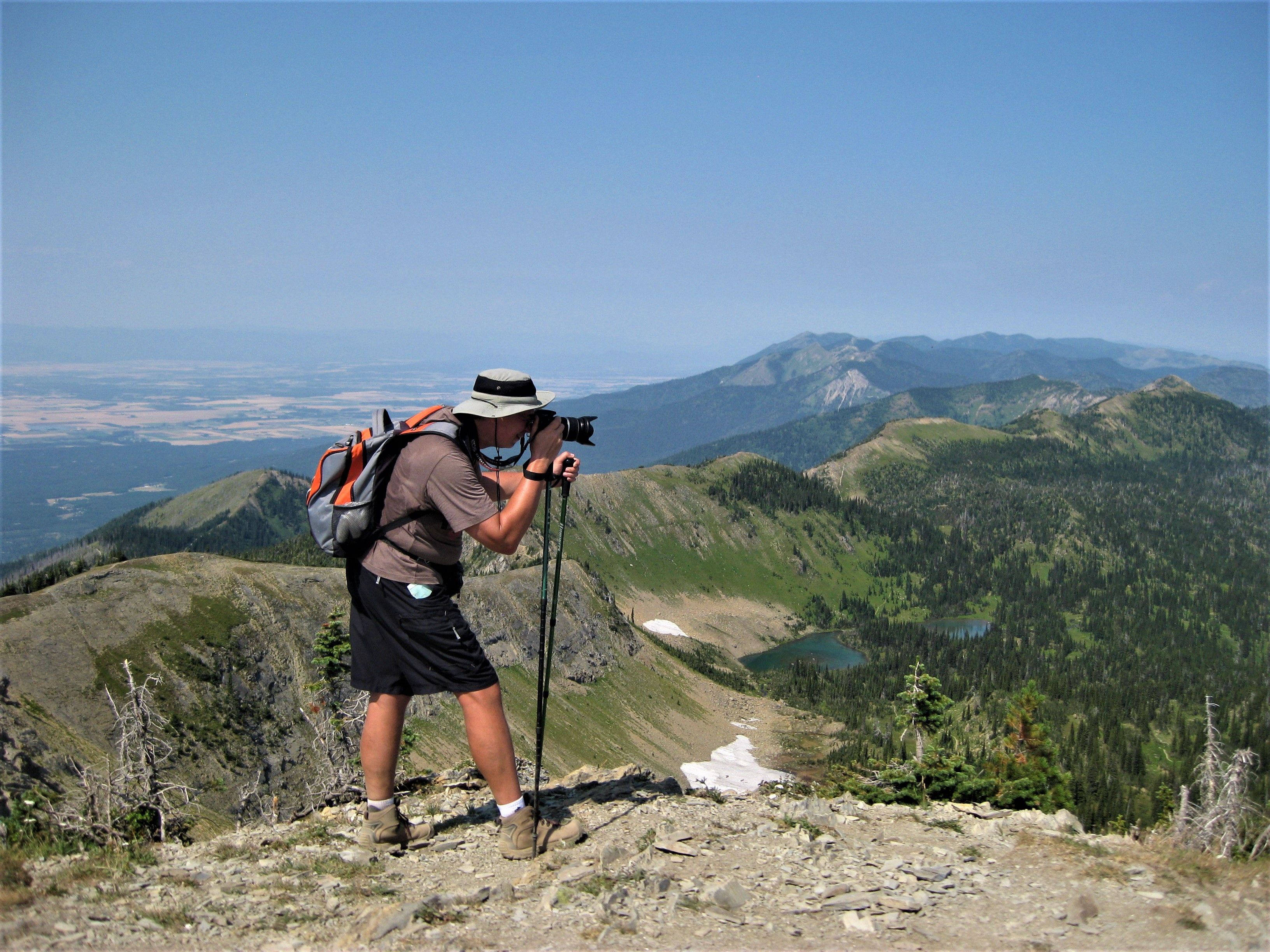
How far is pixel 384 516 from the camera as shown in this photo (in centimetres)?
778

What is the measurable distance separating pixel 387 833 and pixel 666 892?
3352 millimetres

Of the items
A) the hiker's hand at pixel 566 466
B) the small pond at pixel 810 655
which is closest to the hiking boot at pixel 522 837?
the hiker's hand at pixel 566 466

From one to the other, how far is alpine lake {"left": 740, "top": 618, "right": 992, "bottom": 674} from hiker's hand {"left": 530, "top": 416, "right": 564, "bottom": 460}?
151 meters

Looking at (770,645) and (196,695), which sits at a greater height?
(196,695)

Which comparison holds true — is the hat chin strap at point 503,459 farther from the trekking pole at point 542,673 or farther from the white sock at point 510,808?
the white sock at point 510,808

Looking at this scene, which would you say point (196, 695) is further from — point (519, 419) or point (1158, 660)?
point (1158, 660)

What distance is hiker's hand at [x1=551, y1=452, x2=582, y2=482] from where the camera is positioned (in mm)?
7988

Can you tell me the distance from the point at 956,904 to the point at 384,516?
688cm

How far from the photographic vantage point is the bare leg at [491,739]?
26.3ft

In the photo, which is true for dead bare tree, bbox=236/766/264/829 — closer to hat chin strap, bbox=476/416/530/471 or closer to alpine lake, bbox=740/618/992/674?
hat chin strap, bbox=476/416/530/471

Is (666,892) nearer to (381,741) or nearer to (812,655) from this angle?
(381,741)

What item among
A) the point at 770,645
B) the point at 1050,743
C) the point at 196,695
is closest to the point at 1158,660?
the point at 770,645

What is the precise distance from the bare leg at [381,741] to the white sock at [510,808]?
1.31m

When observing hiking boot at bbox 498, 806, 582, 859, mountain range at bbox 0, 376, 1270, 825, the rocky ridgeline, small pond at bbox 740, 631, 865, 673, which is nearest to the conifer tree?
mountain range at bbox 0, 376, 1270, 825
